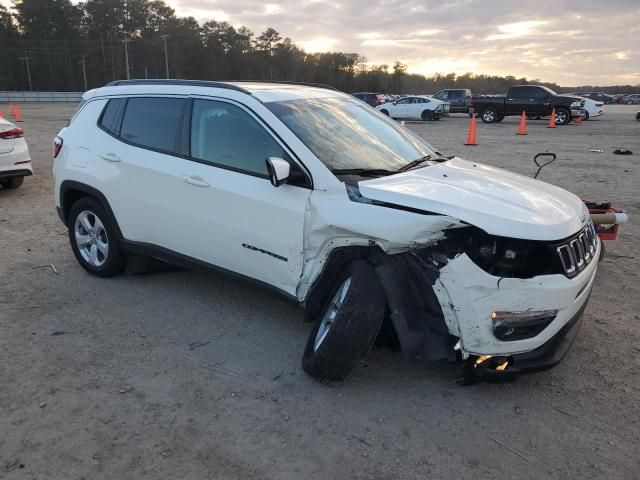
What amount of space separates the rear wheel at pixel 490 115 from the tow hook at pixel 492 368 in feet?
86.9

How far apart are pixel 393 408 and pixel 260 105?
7.44 ft

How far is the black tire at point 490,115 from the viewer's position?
27.2 metres

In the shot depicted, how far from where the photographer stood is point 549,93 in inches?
1002

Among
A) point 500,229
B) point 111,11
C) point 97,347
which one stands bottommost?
point 97,347

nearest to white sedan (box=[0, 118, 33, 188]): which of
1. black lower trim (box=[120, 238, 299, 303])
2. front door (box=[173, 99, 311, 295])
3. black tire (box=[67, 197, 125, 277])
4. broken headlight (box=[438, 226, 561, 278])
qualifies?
black tire (box=[67, 197, 125, 277])

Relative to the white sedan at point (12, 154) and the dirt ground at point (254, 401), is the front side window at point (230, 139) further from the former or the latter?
the white sedan at point (12, 154)

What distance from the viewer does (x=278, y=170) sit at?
3312 mm

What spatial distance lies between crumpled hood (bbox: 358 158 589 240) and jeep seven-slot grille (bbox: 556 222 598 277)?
0.07 m

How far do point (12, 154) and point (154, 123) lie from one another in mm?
5249

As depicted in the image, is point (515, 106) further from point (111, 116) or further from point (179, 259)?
point (179, 259)

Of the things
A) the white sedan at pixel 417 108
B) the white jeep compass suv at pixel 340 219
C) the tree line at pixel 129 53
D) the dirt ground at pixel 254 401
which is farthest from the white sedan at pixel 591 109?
the tree line at pixel 129 53

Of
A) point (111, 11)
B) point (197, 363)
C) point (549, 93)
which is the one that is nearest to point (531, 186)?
point (197, 363)

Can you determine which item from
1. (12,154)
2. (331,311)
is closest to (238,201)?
(331,311)

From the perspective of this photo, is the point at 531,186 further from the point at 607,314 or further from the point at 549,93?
the point at 549,93
